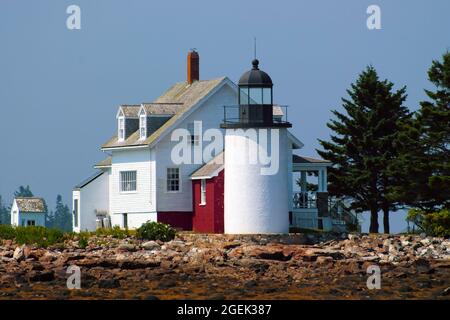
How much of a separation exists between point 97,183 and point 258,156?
11258 millimetres

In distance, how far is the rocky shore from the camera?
34.9m

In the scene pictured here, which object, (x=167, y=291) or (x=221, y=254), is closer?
(x=167, y=291)

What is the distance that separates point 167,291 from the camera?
3519 cm

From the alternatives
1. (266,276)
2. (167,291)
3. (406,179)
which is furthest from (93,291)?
(406,179)

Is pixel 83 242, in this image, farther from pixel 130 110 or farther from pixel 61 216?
pixel 61 216

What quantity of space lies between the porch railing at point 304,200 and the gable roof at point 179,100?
502 centimetres

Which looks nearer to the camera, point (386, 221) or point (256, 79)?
point (256, 79)

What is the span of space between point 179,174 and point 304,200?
4.74 m

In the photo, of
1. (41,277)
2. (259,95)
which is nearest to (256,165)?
(259,95)

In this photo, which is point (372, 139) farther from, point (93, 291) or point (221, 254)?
point (93, 291)

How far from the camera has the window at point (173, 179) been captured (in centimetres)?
5338

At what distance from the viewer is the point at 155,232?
48.6 metres

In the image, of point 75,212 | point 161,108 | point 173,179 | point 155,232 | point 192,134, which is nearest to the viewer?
point 155,232
